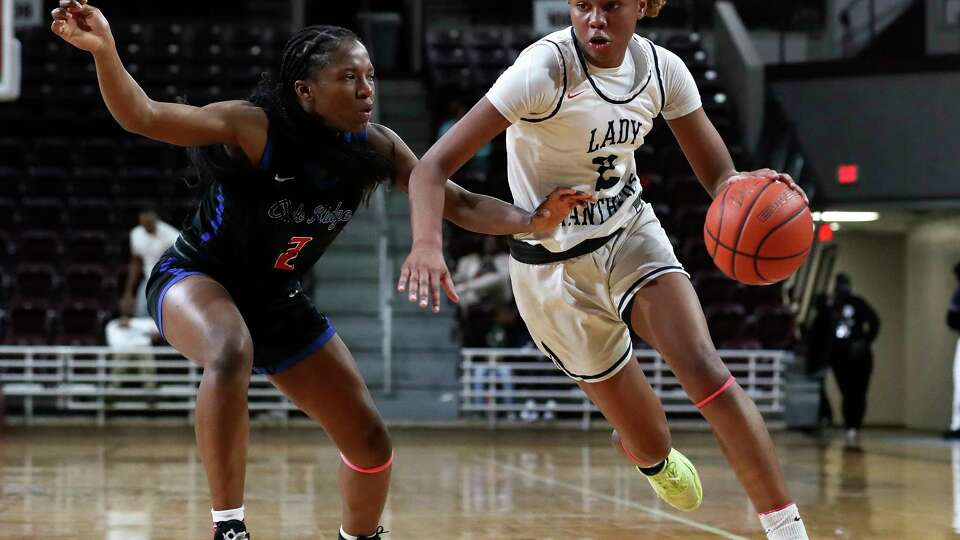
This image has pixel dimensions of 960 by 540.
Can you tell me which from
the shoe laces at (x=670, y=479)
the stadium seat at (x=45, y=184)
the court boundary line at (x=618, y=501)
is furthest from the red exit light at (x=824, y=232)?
the shoe laces at (x=670, y=479)

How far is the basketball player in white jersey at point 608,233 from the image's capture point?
3.60 m

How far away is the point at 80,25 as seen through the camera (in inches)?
134

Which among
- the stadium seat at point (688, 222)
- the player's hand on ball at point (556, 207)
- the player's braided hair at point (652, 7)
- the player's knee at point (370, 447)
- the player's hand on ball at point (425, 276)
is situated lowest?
the player's knee at point (370, 447)

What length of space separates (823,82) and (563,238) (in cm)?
1099

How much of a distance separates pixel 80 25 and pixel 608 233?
173 centimetres

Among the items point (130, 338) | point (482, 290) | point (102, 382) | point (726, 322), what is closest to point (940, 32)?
point (726, 322)

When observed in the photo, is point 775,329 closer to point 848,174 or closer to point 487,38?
point 848,174

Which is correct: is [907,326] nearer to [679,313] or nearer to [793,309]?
[793,309]

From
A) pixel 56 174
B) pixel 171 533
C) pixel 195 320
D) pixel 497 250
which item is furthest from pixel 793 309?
pixel 195 320

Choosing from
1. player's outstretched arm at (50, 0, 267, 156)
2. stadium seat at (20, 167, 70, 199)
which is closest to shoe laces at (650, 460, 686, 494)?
player's outstretched arm at (50, 0, 267, 156)

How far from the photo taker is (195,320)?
362 cm

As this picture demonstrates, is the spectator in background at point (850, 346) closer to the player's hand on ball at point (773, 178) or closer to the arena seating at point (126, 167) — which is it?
the arena seating at point (126, 167)

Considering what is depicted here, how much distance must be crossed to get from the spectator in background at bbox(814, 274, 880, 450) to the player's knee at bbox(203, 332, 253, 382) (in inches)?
384

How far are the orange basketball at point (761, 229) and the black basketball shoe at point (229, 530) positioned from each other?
65.9 inches
